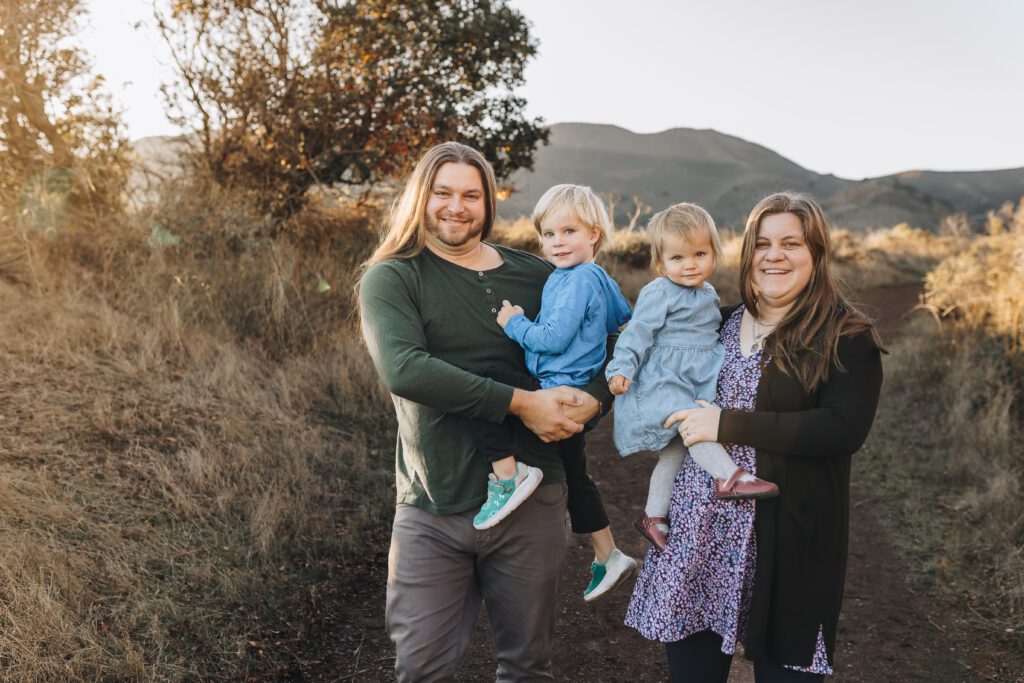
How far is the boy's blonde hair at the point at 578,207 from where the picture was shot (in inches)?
103

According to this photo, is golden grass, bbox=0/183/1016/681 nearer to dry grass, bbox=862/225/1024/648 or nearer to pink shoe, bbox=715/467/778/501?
dry grass, bbox=862/225/1024/648

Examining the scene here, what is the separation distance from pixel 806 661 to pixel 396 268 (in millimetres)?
1744

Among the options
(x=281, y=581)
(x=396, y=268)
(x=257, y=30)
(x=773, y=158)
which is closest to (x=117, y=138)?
(x=257, y=30)

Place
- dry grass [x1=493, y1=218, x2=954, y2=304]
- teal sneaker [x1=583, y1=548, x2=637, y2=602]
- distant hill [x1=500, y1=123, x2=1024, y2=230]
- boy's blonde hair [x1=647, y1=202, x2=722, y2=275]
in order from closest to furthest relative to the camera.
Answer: boy's blonde hair [x1=647, y1=202, x2=722, y2=275] → teal sneaker [x1=583, y1=548, x2=637, y2=602] → dry grass [x1=493, y1=218, x2=954, y2=304] → distant hill [x1=500, y1=123, x2=1024, y2=230]

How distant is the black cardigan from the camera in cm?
216

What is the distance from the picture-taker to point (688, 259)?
97.7 inches

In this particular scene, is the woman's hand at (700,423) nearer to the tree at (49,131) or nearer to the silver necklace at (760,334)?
the silver necklace at (760,334)

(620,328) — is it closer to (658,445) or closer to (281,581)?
(658,445)

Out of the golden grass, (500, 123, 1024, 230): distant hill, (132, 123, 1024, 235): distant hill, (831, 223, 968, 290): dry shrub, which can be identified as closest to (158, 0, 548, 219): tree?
the golden grass

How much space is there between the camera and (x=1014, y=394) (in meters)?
6.42

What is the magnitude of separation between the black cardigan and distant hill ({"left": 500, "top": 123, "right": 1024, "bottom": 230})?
47.8 metres

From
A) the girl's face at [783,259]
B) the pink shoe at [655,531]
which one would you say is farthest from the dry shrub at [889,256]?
the pink shoe at [655,531]

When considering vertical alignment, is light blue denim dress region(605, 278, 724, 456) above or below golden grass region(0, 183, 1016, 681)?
above

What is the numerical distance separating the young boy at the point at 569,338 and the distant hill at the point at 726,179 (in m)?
47.6
